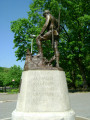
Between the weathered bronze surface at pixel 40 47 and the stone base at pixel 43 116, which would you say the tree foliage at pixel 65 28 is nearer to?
the weathered bronze surface at pixel 40 47

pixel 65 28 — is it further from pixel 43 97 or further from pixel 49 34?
pixel 43 97

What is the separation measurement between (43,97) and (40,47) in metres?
2.32

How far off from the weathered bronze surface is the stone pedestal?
339 mm

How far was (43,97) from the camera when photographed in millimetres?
7059

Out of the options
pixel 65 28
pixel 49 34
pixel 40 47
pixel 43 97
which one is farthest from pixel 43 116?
pixel 65 28

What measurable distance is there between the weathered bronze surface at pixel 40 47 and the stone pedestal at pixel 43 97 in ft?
1.11

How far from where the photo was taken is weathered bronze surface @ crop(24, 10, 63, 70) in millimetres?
7645

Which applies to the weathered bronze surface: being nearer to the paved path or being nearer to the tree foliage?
the paved path

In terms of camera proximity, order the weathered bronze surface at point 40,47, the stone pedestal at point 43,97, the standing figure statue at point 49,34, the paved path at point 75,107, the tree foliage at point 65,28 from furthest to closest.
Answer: the tree foliage at point 65,28, the paved path at point 75,107, the standing figure statue at point 49,34, the weathered bronze surface at point 40,47, the stone pedestal at point 43,97

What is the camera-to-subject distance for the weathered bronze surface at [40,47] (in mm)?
7645

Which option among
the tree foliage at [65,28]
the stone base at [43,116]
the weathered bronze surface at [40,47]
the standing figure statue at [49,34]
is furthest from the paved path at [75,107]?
the tree foliage at [65,28]

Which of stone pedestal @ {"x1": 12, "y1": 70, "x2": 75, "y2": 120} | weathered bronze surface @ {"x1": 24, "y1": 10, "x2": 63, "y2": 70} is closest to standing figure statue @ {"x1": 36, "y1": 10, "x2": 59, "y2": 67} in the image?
A: weathered bronze surface @ {"x1": 24, "y1": 10, "x2": 63, "y2": 70}

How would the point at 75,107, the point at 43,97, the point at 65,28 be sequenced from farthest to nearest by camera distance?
1. the point at 65,28
2. the point at 75,107
3. the point at 43,97

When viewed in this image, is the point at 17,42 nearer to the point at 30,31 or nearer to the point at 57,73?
the point at 30,31
